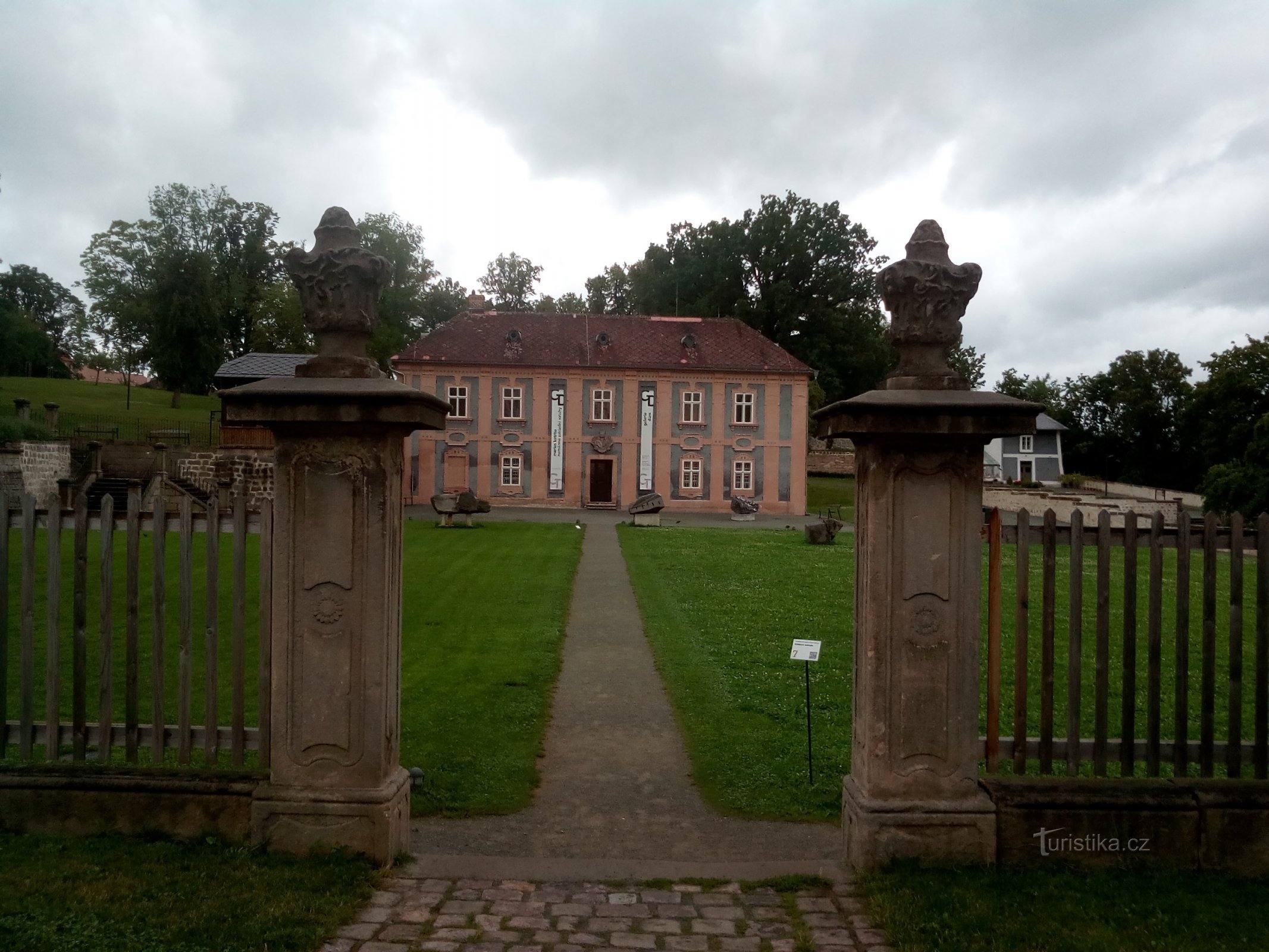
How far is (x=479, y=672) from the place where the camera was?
9000 mm

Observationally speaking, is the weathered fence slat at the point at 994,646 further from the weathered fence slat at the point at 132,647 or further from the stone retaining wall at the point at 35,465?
the stone retaining wall at the point at 35,465

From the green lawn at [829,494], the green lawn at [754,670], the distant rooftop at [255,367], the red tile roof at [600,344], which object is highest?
the red tile roof at [600,344]

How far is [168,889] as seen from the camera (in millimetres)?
3854

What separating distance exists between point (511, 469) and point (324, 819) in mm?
35116

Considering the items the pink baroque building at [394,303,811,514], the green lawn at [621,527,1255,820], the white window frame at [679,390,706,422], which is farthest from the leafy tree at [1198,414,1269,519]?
the white window frame at [679,390,706,422]

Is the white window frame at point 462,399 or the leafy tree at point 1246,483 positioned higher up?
the white window frame at point 462,399

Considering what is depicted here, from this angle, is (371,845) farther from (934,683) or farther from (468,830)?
(934,683)

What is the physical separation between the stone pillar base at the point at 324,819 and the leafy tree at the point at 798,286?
48043 millimetres

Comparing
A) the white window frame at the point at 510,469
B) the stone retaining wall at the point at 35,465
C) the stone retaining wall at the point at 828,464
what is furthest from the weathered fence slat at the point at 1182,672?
the stone retaining wall at the point at 828,464

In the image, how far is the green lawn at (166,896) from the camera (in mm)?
3441

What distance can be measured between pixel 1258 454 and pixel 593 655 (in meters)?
30.2

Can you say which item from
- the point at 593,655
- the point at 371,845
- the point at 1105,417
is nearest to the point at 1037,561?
the point at 593,655

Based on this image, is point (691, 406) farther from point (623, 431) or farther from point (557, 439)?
point (557, 439)

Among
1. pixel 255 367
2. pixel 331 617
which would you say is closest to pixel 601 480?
pixel 255 367
